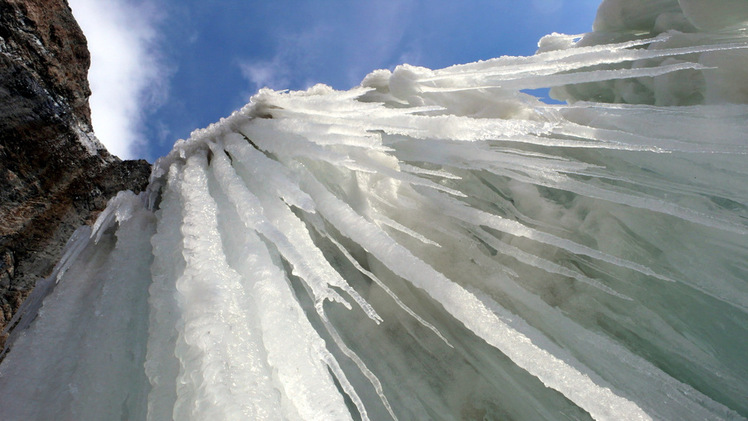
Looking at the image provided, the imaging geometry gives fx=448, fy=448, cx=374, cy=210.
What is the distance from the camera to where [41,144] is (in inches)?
59.1

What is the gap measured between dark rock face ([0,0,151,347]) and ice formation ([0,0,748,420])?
9 cm

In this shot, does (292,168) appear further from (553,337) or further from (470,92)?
(553,337)

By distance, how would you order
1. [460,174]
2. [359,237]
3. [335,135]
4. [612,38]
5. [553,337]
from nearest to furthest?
[359,237]
[553,337]
[335,135]
[460,174]
[612,38]

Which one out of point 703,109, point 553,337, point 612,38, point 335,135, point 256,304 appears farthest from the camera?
point 612,38

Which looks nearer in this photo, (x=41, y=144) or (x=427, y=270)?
(x=427, y=270)


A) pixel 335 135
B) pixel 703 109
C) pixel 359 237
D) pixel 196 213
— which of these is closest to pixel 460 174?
pixel 335 135

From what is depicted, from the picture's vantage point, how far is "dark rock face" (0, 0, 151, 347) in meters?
1.38

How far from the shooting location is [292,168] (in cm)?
179

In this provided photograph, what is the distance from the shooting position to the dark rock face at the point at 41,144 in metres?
1.38

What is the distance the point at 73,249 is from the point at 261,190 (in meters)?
0.75

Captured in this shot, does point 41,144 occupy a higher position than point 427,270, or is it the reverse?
point 427,270

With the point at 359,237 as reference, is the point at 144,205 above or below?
below

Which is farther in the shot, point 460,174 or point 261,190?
Result: point 460,174

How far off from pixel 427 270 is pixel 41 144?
135 cm
